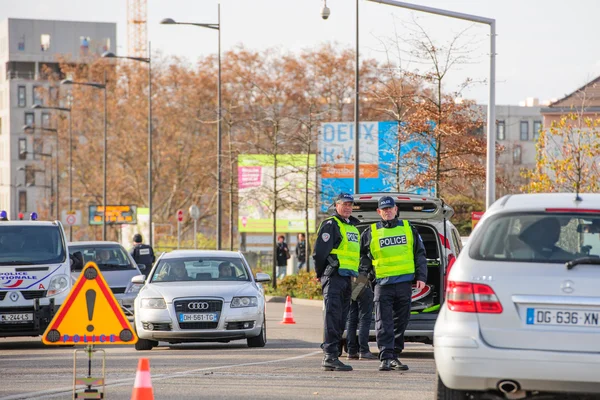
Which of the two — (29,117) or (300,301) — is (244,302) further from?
(29,117)

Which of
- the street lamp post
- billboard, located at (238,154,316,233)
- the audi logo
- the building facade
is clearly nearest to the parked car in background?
the audi logo

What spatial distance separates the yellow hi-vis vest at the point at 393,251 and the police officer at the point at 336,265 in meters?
0.30

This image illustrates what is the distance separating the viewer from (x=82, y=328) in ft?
32.7

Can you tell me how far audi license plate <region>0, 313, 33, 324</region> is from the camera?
1845 centimetres

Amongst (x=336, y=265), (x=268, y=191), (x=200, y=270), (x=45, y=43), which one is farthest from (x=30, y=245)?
(x=45, y=43)

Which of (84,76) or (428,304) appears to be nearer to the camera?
(428,304)

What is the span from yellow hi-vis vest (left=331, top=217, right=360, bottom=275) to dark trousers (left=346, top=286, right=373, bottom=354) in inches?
36.3

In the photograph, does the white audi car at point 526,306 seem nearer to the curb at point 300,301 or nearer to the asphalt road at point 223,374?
the asphalt road at point 223,374

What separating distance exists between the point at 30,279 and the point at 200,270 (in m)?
2.40

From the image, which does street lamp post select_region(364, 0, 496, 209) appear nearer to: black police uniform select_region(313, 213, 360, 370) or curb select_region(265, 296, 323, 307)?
curb select_region(265, 296, 323, 307)

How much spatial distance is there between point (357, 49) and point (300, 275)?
8602mm

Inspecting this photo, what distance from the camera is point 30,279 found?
18.8m

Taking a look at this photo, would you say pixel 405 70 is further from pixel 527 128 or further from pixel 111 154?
pixel 527 128

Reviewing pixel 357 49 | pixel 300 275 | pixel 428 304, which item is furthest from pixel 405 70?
pixel 428 304
